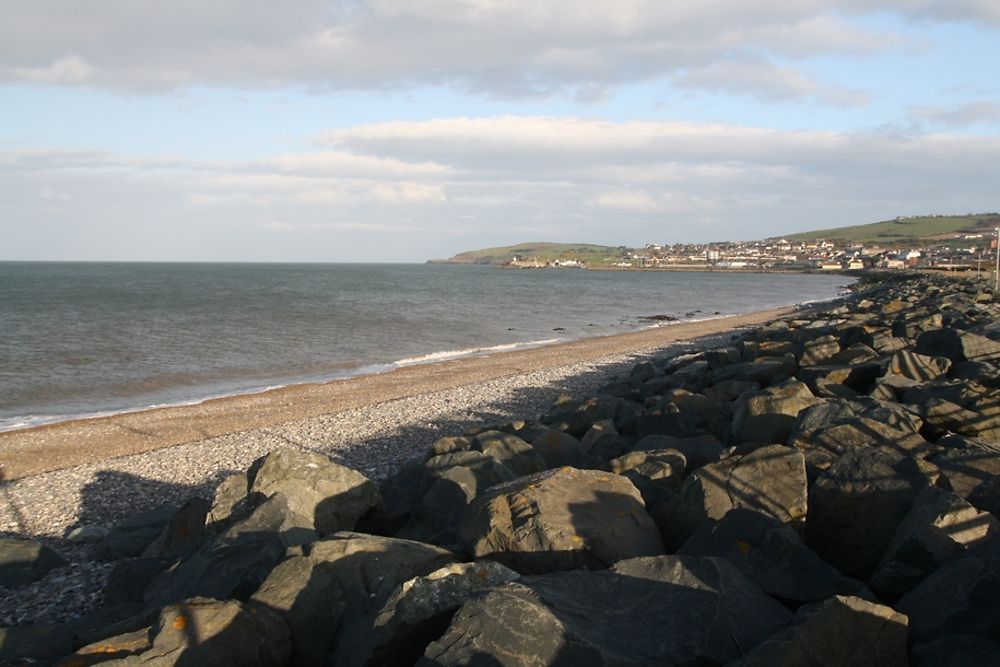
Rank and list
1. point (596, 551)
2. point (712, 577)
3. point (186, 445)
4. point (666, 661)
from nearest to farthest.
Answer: point (666, 661) < point (712, 577) < point (596, 551) < point (186, 445)

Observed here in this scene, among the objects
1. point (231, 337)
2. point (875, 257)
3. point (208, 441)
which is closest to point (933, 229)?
point (875, 257)

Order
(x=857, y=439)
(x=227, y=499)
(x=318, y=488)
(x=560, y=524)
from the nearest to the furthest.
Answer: (x=560, y=524) < (x=857, y=439) < (x=318, y=488) < (x=227, y=499)

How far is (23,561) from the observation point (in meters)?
8.23

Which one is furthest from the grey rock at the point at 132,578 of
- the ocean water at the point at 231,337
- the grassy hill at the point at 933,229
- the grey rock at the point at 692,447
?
the grassy hill at the point at 933,229

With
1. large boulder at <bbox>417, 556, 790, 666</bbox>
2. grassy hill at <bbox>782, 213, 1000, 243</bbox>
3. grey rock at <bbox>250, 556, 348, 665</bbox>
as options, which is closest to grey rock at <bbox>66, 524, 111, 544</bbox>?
grey rock at <bbox>250, 556, 348, 665</bbox>

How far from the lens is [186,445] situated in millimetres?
15125

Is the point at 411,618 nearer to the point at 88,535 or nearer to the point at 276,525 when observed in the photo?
the point at 276,525

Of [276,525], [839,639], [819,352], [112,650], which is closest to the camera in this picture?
[839,639]

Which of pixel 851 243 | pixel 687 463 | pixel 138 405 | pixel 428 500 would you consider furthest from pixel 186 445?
pixel 851 243

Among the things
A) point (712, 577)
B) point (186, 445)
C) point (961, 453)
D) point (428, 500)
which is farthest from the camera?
point (186, 445)

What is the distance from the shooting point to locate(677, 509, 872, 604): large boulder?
4.68 m

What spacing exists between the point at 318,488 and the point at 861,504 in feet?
17.3

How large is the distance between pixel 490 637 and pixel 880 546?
3.33 metres

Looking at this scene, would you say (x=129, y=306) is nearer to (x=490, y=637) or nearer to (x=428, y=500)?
(x=428, y=500)
